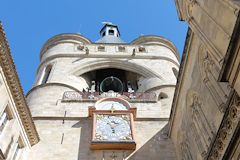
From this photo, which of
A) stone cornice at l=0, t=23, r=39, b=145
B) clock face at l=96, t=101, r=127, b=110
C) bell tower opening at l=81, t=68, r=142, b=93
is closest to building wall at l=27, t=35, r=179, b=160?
clock face at l=96, t=101, r=127, b=110

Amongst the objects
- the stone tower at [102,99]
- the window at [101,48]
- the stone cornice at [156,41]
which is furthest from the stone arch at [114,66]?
the stone cornice at [156,41]

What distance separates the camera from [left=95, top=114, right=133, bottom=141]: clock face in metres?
13.9

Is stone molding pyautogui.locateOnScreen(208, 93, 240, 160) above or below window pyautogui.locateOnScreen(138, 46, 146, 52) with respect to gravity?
below

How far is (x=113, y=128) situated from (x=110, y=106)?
193 cm

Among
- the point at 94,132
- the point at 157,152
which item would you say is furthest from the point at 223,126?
the point at 94,132

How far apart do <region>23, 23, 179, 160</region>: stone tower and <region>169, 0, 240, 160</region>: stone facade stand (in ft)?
6.92

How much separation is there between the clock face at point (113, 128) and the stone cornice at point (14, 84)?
8.78 ft

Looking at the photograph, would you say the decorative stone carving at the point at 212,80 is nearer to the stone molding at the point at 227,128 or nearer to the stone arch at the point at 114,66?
the stone molding at the point at 227,128

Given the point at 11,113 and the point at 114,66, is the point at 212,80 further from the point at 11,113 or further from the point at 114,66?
the point at 114,66

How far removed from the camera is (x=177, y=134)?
41.1ft

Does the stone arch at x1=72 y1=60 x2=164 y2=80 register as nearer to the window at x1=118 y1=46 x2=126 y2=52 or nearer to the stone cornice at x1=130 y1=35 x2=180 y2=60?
the window at x1=118 y1=46 x2=126 y2=52

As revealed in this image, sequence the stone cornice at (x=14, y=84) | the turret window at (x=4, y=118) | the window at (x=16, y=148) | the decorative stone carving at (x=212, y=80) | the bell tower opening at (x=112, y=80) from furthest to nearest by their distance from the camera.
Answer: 1. the bell tower opening at (x=112, y=80)
2. the window at (x=16, y=148)
3. the turret window at (x=4, y=118)
4. the stone cornice at (x=14, y=84)
5. the decorative stone carving at (x=212, y=80)

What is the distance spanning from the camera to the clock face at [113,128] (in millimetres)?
13859

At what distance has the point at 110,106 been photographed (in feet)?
52.8
